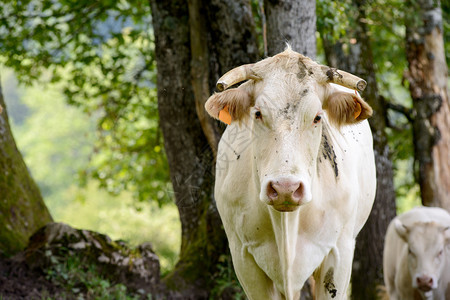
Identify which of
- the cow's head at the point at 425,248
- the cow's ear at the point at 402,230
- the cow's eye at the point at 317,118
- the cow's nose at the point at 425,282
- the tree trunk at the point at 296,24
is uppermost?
the tree trunk at the point at 296,24

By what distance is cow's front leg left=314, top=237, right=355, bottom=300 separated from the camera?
471 cm

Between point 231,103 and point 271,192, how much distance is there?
0.81 meters

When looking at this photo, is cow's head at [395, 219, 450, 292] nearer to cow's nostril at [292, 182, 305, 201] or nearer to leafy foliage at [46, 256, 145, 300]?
leafy foliage at [46, 256, 145, 300]

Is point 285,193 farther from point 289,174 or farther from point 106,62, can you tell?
point 106,62

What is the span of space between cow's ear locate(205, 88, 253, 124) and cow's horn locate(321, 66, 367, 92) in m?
0.54

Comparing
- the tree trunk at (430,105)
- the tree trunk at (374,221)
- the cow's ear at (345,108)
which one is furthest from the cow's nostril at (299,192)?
the tree trunk at (430,105)

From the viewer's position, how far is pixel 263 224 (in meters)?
4.62

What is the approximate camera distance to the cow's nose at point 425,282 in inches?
320

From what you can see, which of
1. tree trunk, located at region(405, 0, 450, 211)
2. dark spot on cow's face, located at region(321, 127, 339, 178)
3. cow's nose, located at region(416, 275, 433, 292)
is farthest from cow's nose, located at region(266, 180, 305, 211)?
tree trunk, located at region(405, 0, 450, 211)

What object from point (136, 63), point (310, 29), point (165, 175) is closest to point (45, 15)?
point (136, 63)

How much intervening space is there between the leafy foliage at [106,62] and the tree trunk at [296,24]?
355 centimetres

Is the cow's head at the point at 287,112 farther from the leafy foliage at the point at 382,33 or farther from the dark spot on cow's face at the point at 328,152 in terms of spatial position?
the leafy foliage at the point at 382,33

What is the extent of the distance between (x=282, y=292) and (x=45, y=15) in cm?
716

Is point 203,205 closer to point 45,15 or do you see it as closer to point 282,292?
point 282,292
